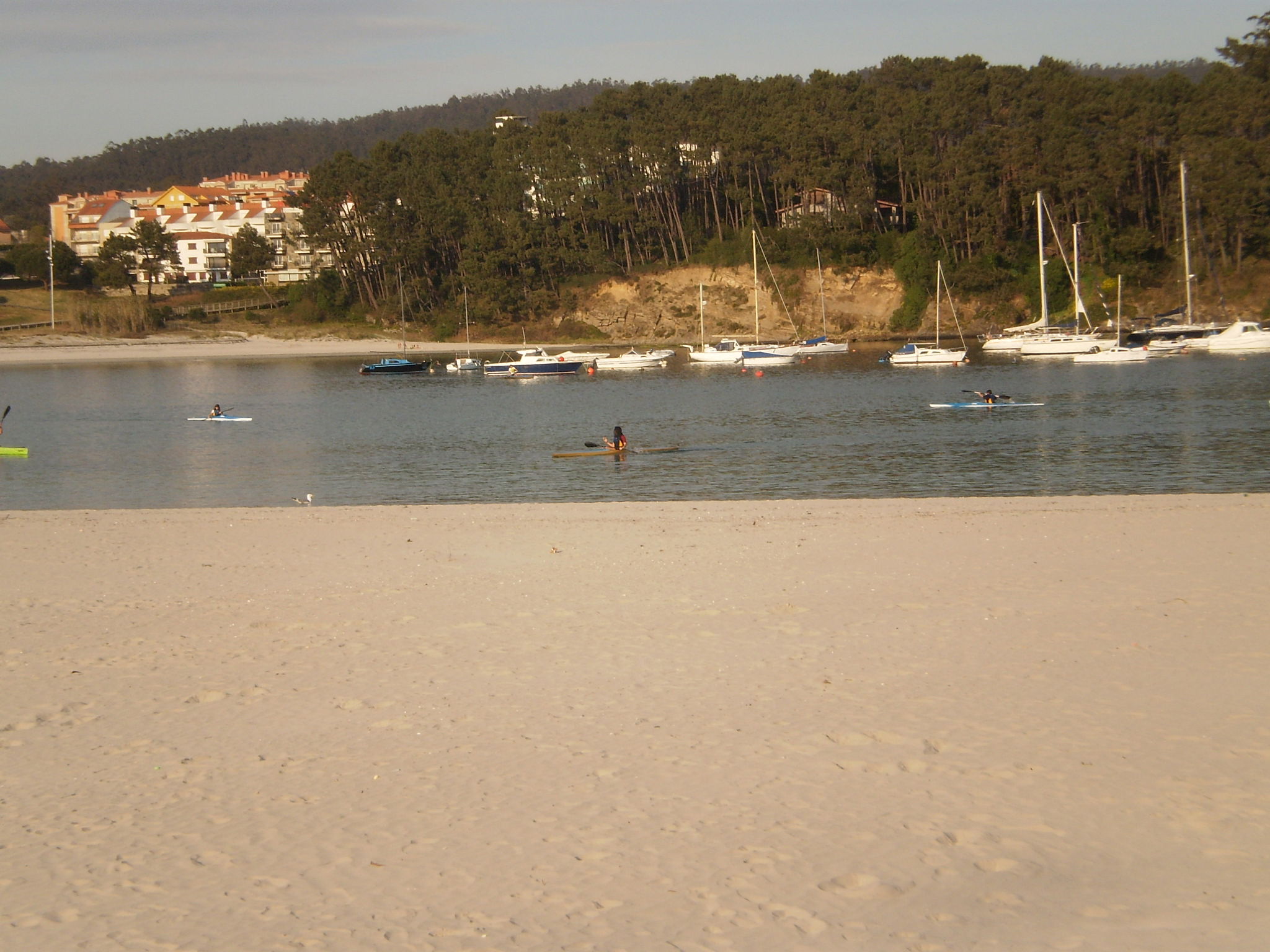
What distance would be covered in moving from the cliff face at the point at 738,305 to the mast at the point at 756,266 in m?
1.46

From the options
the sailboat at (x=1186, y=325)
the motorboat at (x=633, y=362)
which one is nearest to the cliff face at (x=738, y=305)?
the motorboat at (x=633, y=362)

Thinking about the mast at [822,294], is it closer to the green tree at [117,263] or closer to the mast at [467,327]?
the mast at [467,327]

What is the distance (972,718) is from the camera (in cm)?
864

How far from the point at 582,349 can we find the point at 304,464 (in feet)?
195

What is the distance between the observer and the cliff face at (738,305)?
8975 cm

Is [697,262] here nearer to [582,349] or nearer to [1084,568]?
[582,349]

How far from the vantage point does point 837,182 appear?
87.5 meters

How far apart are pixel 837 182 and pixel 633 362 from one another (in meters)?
24.2

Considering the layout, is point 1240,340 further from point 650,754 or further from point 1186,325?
point 650,754

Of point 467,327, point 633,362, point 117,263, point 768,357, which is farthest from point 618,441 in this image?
point 117,263

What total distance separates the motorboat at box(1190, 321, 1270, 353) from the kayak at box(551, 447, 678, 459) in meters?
48.5

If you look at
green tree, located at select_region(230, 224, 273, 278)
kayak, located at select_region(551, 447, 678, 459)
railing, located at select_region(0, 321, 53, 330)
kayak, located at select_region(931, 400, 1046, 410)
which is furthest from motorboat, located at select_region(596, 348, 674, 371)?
railing, located at select_region(0, 321, 53, 330)

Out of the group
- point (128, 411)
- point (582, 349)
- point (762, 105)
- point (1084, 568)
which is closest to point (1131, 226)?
point (762, 105)

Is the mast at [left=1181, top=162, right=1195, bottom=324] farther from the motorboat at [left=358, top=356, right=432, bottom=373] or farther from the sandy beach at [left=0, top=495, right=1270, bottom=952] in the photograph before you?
the sandy beach at [left=0, top=495, right=1270, bottom=952]
